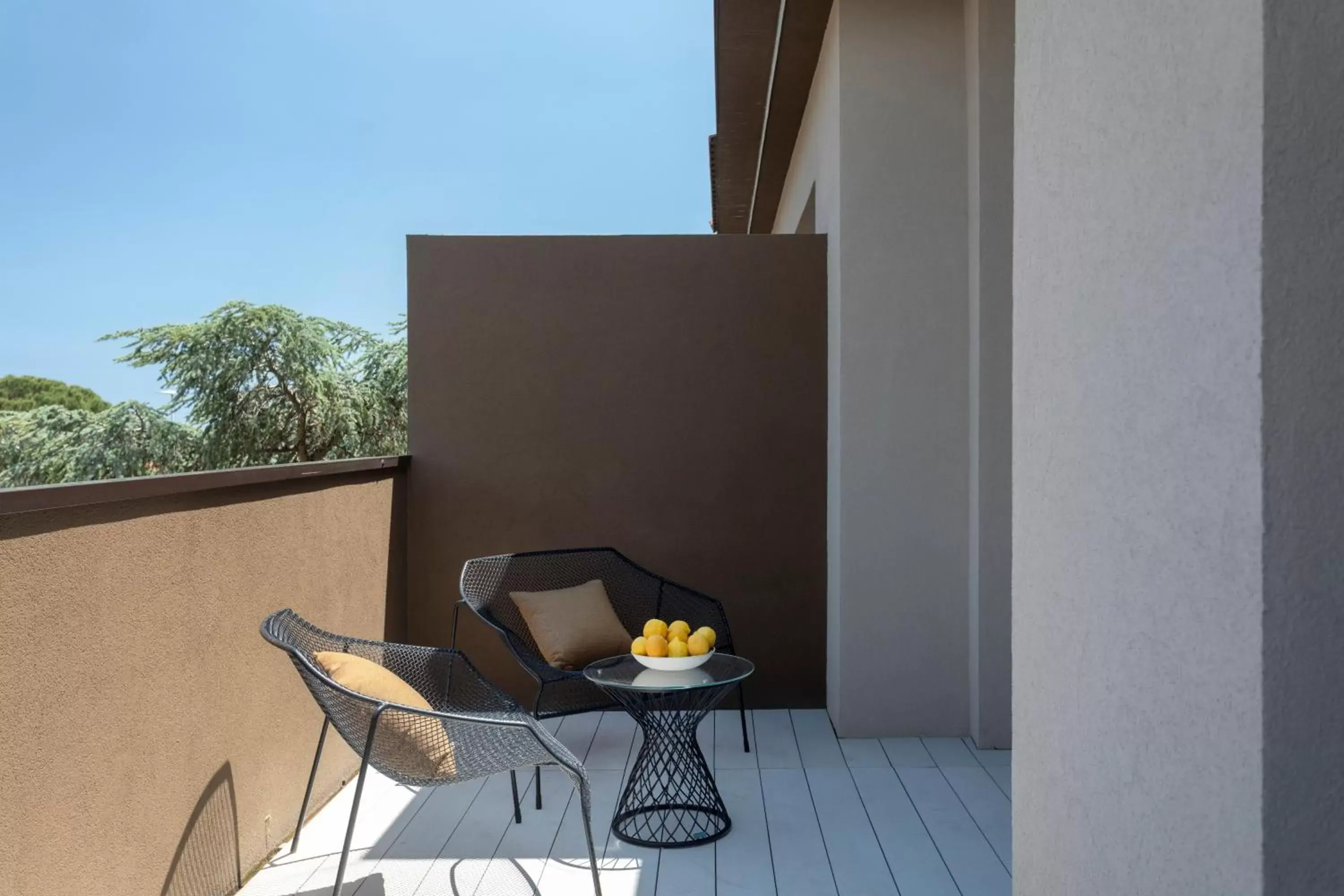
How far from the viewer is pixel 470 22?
32281 mm

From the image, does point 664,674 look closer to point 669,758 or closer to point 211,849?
point 669,758

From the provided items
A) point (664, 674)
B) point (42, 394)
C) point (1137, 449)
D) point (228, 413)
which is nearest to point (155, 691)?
point (664, 674)

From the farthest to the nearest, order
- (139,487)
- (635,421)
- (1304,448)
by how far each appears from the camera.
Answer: (635,421), (139,487), (1304,448)

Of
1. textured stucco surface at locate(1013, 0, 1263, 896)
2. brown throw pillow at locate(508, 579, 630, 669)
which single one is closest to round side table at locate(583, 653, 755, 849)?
brown throw pillow at locate(508, 579, 630, 669)

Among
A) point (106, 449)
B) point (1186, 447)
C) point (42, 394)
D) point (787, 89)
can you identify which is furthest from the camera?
point (42, 394)

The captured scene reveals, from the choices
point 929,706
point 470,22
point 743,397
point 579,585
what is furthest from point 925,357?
point 470,22

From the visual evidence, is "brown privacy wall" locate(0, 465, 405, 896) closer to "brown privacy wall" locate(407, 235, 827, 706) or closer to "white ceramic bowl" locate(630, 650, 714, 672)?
"white ceramic bowl" locate(630, 650, 714, 672)

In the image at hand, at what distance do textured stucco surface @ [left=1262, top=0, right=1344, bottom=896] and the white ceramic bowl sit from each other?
8.34ft

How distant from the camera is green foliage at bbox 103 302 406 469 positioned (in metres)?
21.4

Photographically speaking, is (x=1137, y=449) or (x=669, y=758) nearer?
(x=1137, y=449)

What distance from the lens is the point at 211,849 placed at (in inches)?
111

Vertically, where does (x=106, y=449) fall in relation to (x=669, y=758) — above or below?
above

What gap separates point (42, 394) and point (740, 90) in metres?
30.7

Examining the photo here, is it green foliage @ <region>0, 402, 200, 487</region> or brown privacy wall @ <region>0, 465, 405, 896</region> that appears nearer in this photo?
brown privacy wall @ <region>0, 465, 405, 896</region>
